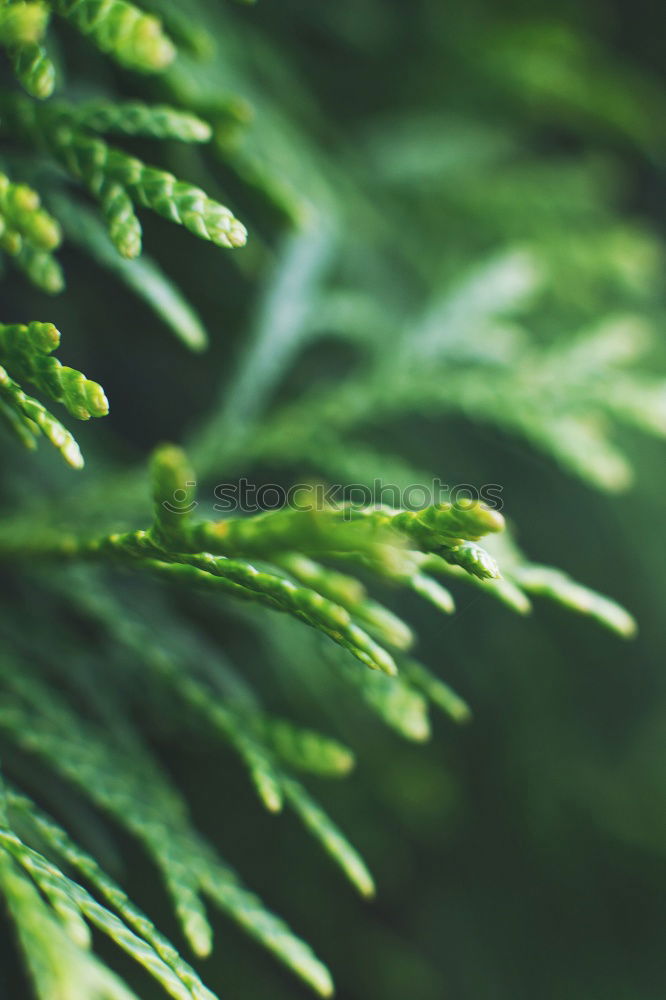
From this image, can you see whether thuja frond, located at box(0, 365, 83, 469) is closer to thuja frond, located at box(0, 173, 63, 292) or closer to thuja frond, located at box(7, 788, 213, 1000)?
thuja frond, located at box(0, 173, 63, 292)

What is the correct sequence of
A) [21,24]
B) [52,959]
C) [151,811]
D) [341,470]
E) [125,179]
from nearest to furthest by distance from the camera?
1. [52,959]
2. [21,24]
3. [125,179]
4. [151,811]
5. [341,470]

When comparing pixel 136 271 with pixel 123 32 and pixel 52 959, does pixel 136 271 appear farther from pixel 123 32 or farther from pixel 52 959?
pixel 52 959

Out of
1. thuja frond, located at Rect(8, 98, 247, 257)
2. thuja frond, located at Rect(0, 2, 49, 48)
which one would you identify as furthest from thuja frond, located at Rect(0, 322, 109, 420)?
thuja frond, located at Rect(0, 2, 49, 48)

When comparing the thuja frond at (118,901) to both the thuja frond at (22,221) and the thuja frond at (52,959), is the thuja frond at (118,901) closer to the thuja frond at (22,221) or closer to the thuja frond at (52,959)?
the thuja frond at (52,959)

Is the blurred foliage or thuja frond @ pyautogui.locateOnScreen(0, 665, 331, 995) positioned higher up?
the blurred foliage

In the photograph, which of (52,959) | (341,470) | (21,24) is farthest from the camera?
(341,470)

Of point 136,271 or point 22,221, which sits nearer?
point 22,221

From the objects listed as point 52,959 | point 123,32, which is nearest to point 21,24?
point 123,32

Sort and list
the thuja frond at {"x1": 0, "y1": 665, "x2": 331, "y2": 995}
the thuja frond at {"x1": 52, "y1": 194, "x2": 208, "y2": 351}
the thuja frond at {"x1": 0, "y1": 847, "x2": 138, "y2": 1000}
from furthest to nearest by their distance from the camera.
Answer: the thuja frond at {"x1": 52, "y1": 194, "x2": 208, "y2": 351} < the thuja frond at {"x1": 0, "y1": 665, "x2": 331, "y2": 995} < the thuja frond at {"x1": 0, "y1": 847, "x2": 138, "y2": 1000}
